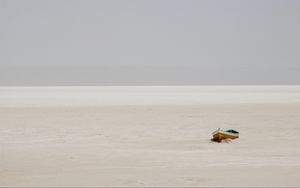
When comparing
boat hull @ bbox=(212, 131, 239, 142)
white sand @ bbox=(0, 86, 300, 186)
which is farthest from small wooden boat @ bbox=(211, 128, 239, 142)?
white sand @ bbox=(0, 86, 300, 186)

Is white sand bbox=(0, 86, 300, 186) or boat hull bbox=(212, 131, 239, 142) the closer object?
white sand bbox=(0, 86, 300, 186)

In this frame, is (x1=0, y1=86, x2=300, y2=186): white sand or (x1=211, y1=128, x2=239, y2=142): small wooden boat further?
(x1=211, y1=128, x2=239, y2=142): small wooden boat

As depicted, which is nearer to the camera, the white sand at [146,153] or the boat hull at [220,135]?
the white sand at [146,153]

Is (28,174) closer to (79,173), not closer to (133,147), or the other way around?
(79,173)

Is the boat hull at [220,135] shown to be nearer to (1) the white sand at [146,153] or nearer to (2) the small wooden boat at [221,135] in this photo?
(2) the small wooden boat at [221,135]

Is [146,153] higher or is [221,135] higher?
[221,135]

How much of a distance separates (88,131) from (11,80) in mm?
96035

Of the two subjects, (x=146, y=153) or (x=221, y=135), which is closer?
(x=146, y=153)

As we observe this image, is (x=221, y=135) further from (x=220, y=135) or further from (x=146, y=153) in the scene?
(x=146, y=153)

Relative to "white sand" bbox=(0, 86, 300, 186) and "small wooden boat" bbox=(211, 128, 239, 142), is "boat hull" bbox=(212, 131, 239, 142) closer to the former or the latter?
"small wooden boat" bbox=(211, 128, 239, 142)

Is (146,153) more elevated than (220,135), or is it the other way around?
(220,135)

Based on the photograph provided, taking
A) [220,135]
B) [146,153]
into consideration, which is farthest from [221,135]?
A: [146,153]

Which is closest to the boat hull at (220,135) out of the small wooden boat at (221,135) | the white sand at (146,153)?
the small wooden boat at (221,135)

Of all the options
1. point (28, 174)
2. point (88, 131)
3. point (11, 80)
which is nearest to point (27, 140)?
point (88, 131)
